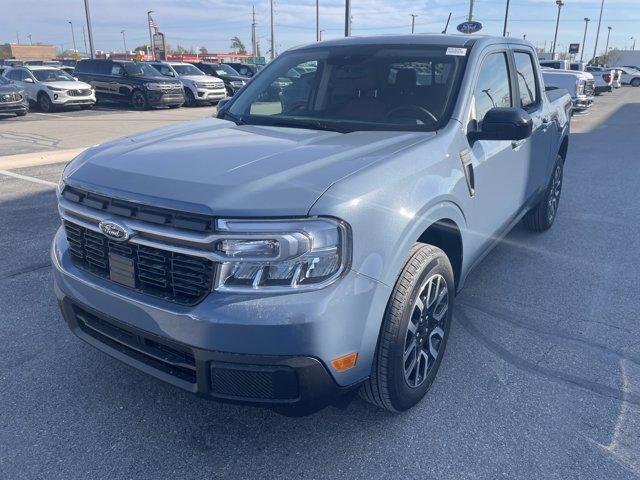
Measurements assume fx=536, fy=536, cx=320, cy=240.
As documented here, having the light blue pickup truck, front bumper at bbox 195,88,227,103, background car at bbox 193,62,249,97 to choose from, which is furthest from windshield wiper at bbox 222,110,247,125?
background car at bbox 193,62,249,97

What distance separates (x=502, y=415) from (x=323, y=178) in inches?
61.5

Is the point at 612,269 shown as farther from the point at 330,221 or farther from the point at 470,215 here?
the point at 330,221

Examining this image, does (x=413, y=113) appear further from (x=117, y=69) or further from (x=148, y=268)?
(x=117, y=69)

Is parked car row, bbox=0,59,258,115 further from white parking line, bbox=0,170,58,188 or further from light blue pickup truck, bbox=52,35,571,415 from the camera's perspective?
light blue pickup truck, bbox=52,35,571,415

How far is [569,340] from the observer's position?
3.47 meters

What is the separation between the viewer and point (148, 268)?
87.7 inches

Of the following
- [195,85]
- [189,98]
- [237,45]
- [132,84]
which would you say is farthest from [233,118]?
[237,45]

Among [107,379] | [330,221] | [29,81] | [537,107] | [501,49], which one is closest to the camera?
[330,221]

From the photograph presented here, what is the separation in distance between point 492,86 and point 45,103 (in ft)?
62.0

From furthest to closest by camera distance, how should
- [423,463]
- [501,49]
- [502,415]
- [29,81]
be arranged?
[29,81] → [501,49] → [502,415] → [423,463]

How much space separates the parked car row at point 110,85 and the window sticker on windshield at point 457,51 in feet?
53.4

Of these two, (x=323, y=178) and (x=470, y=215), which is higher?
(x=323, y=178)

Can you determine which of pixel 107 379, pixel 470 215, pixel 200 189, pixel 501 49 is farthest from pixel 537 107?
pixel 107 379

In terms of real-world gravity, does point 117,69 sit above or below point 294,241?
below
